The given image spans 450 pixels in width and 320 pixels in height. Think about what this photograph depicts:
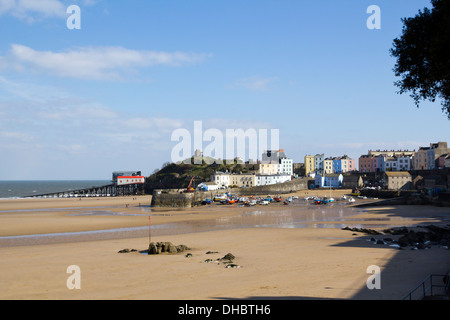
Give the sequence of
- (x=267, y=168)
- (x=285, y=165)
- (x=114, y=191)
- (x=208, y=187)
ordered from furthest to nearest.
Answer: (x=285, y=165) < (x=267, y=168) < (x=114, y=191) < (x=208, y=187)

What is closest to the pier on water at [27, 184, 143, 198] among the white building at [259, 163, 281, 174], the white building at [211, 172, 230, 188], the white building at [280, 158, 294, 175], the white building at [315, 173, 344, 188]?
the white building at [211, 172, 230, 188]

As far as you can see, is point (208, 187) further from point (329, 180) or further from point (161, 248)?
point (161, 248)

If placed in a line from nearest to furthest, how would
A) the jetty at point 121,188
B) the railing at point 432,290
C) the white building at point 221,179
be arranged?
the railing at point 432,290 < the white building at point 221,179 < the jetty at point 121,188

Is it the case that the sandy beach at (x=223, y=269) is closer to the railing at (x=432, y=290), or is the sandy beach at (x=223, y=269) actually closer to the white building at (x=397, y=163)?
the railing at (x=432, y=290)

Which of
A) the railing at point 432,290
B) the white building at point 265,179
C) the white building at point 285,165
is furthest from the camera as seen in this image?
the white building at point 285,165

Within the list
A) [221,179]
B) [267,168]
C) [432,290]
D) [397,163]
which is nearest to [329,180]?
[267,168]

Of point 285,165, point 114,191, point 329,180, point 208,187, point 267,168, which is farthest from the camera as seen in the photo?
point 285,165

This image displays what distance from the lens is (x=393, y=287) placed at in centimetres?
1363

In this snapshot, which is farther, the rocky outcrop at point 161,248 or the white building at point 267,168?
the white building at point 267,168

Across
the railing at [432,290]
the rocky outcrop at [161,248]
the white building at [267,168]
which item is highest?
the white building at [267,168]

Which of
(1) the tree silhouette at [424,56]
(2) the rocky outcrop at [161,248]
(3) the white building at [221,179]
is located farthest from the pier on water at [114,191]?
(1) the tree silhouette at [424,56]

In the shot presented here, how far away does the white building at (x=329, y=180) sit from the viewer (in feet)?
365

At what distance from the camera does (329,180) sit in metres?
113
